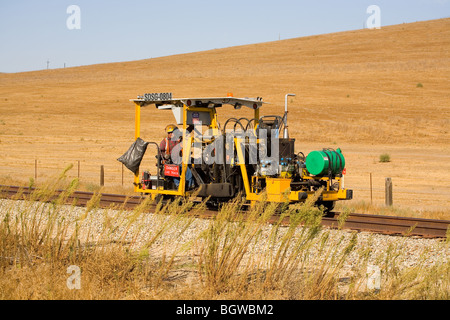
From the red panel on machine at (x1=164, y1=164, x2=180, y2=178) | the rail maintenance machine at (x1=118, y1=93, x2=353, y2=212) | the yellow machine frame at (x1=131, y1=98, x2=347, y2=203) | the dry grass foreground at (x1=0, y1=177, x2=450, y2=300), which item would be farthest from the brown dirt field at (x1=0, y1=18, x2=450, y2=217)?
the dry grass foreground at (x1=0, y1=177, x2=450, y2=300)

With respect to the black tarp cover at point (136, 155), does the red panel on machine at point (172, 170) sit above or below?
below

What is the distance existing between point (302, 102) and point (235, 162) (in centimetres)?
3808

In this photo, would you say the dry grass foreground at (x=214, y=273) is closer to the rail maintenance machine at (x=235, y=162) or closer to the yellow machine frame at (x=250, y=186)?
the yellow machine frame at (x=250, y=186)

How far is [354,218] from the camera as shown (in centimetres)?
1258

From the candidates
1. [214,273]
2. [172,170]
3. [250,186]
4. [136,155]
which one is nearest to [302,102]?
[136,155]

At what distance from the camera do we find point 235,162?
42.4 feet

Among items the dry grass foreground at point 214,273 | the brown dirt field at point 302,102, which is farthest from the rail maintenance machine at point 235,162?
the brown dirt field at point 302,102

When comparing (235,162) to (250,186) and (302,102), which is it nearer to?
(250,186)

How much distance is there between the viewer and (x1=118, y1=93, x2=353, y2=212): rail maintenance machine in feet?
41.3

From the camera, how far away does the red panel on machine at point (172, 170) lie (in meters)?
13.4

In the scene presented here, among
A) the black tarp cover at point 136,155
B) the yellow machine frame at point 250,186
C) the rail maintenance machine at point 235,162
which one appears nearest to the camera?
the yellow machine frame at point 250,186

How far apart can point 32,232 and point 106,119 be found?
40.3 meters

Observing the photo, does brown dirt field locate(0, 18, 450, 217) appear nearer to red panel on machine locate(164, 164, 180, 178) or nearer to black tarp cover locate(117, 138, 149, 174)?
red panel on machine locate(164, 164, 180, 178)
